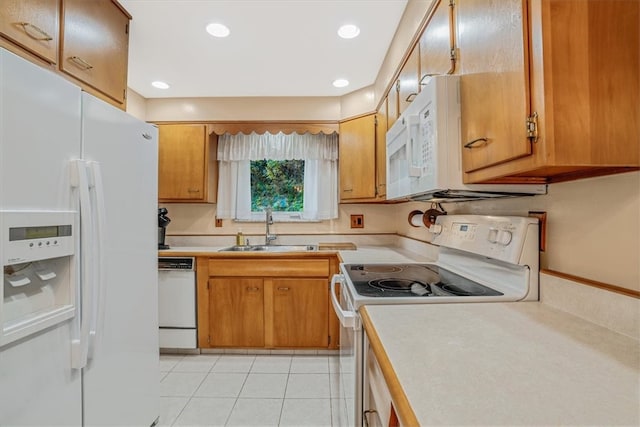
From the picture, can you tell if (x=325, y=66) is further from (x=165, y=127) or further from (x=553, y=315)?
(x=553, y=315)

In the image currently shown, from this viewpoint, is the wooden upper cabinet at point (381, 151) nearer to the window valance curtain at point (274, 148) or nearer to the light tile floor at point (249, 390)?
the window valance curtain at point (274, 148)

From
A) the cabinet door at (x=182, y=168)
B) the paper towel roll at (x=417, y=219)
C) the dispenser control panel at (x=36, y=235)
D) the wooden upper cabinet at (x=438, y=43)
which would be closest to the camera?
the dispenser control panel at (x=36, y=235)

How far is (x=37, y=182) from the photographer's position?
90 centimetres

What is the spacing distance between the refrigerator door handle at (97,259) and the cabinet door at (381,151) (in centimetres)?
161

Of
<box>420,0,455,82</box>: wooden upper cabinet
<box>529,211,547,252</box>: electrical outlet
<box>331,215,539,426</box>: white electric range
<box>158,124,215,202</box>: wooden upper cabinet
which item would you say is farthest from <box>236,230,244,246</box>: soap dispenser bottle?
<box>529,211,547,252</box>: electrical outlet

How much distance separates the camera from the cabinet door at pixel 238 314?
236 cm

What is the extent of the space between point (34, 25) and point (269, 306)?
2.03 meters

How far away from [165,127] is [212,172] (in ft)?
1.87

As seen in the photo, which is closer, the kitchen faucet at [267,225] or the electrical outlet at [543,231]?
the electrical outlet at [543,231]

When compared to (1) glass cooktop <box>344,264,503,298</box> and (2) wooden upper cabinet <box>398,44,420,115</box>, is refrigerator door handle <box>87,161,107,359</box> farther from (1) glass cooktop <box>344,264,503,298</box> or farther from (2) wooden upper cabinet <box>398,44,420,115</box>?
(2) wooden upper cabinet <box>398,44,420,115</box>

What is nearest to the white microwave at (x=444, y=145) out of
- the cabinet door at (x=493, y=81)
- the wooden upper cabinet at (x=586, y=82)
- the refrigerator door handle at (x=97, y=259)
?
the cabinet door at (x=493, y=81)

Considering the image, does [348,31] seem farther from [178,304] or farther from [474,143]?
[178,304]

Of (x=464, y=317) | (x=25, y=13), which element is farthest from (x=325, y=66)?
(x=464, y=317)

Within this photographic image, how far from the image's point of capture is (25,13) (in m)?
1.11
